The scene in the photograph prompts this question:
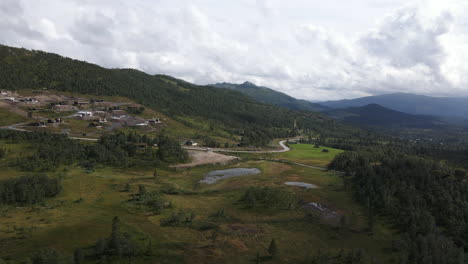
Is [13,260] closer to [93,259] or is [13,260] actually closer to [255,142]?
[93,259]

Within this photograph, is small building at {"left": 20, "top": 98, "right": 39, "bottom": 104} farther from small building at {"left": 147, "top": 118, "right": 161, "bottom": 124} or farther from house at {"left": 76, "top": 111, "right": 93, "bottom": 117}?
small building at {"left": 147, "top": 118, "right": 161, "bottom": 124}

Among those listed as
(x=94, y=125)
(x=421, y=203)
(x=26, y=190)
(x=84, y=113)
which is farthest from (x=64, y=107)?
(x=421, y=203)

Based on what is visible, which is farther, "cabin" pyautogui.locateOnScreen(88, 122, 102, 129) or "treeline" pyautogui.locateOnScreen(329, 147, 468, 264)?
"cabin" pyautogui.locateOnScreen(88, 122, 102, 129)

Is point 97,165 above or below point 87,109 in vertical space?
below

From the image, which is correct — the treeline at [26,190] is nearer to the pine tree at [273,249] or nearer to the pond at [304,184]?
the pine tree at [273,249]

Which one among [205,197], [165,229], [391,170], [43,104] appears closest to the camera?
[165,229]

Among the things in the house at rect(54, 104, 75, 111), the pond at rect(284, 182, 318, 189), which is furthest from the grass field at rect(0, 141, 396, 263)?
the house at rect(54, 104, 75, 111)

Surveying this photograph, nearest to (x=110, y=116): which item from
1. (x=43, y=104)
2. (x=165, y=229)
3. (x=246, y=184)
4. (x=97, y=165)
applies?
(x=43, y=104)
